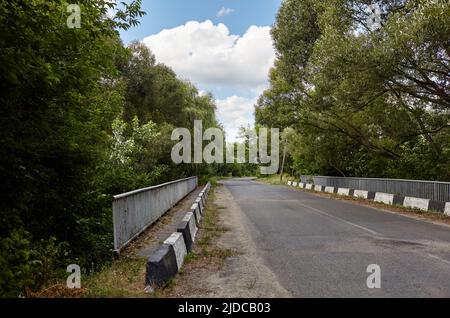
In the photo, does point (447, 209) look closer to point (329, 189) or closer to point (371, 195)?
point (371, 195)

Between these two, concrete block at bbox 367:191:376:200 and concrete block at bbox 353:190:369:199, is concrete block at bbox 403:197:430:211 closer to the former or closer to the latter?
concrete block at bbox 367:191:376:200

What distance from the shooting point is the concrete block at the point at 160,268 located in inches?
228

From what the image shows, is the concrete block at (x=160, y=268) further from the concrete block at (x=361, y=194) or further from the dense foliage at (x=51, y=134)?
the concrete block at (x=361, y=194)

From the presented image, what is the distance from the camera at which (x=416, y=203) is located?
16.3m

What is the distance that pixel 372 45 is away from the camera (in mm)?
14969

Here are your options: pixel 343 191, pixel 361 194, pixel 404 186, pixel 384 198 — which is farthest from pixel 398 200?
pixel 343 191

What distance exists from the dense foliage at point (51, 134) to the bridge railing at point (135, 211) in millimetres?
555

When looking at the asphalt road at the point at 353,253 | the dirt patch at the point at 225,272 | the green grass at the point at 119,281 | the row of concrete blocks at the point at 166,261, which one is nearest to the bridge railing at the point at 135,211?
the green grass at the point at 119,281

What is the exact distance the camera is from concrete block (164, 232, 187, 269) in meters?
6.94

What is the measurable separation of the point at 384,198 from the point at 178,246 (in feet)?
47.1

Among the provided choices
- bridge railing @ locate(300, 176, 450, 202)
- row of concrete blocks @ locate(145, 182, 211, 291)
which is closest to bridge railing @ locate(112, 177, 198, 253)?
row of concrete blocks @ locate(145, 182, 211, 291)

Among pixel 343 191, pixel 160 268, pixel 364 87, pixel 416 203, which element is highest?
pixel 364 87
